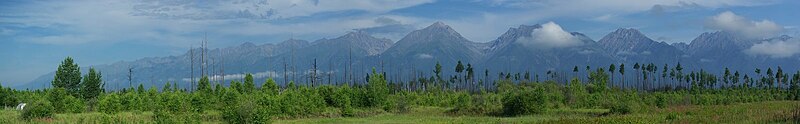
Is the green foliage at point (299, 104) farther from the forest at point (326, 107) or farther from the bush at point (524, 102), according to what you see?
the bush at point (524, 102)

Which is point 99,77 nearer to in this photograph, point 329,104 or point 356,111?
point 329,104

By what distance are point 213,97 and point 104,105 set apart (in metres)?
9.78

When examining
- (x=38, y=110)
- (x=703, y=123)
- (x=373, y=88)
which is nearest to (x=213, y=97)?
(x=373, y=88)

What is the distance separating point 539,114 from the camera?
58.0 m

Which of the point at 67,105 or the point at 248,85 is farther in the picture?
the point at 248,85

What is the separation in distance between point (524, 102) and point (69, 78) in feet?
185

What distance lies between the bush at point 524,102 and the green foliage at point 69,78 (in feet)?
171

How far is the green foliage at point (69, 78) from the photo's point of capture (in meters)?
84.9

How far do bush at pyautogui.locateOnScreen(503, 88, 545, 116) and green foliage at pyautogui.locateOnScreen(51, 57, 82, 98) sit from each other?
171ft

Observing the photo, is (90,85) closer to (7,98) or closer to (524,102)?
(7,98)

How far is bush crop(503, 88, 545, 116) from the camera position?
57250 mm

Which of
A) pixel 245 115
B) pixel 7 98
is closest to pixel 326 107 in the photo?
pixel 245 115

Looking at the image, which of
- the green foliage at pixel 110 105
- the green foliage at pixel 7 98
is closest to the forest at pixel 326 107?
the green foliage at pixel 110 105

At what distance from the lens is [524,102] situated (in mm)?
57156
